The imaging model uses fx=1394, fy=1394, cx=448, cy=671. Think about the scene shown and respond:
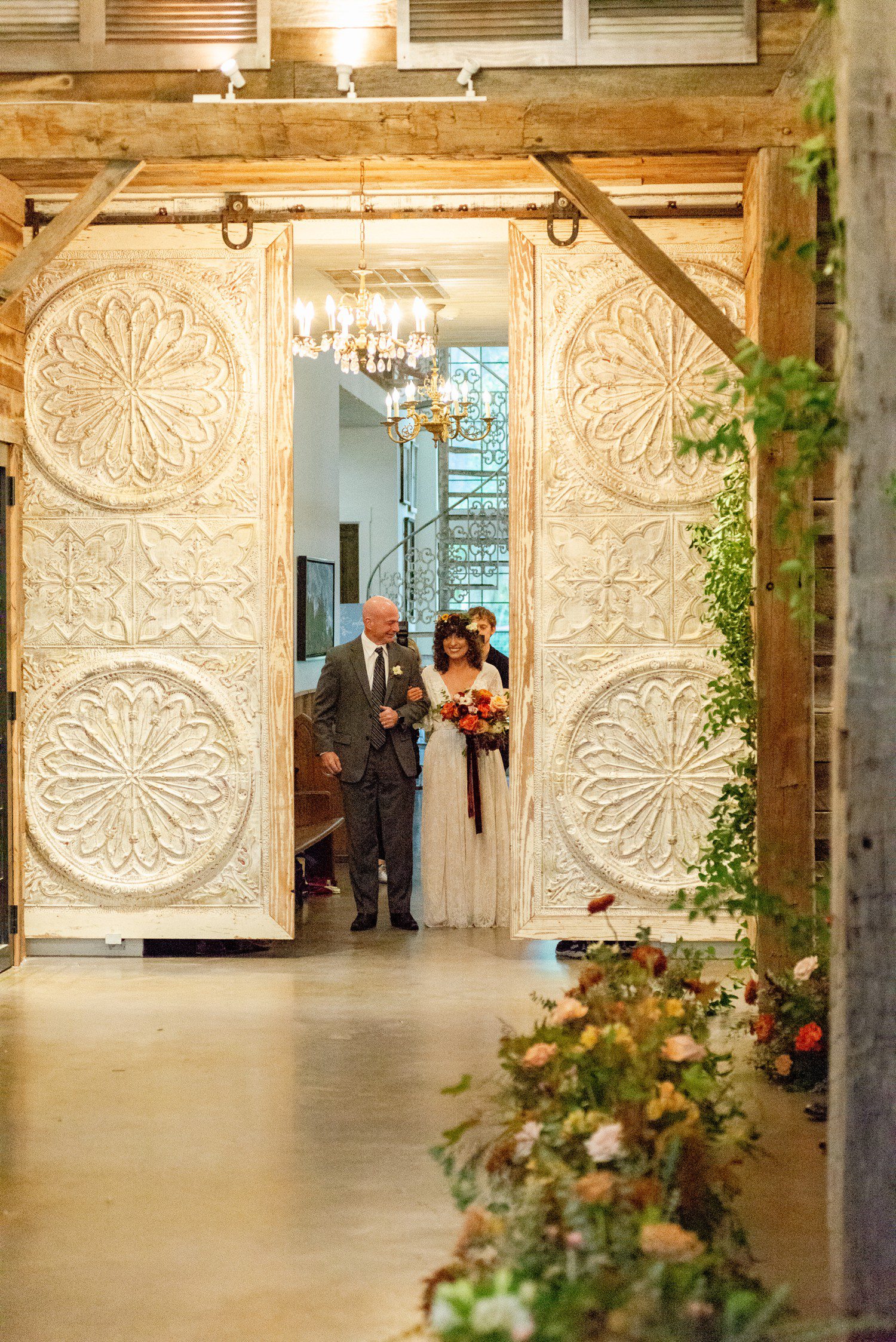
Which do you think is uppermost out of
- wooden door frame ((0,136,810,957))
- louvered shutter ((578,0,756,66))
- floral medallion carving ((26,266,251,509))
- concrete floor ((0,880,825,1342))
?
louvered shutter ((578,0,756,66))

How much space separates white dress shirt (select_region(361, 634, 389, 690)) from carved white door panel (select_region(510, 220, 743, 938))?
1.16 m

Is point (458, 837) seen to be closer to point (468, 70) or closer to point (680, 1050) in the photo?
point (468, 70)

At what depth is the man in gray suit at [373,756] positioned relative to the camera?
8023 mm

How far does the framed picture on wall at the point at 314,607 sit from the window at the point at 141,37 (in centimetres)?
494

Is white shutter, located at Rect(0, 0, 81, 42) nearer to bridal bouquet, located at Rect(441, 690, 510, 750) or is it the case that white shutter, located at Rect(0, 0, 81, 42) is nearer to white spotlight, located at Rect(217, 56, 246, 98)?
white spotlight, located at Rect(217, 56, 246, 98)

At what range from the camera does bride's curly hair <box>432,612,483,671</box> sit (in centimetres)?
834

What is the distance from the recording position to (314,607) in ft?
38.5

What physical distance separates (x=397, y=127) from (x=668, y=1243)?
4.65m

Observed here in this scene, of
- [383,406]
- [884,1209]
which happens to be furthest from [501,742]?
[383,406]

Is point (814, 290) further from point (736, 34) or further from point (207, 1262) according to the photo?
point (207, 1262)

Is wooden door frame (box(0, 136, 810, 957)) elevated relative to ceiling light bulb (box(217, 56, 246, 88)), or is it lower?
lower

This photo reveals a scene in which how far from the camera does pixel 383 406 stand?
52.3 feet

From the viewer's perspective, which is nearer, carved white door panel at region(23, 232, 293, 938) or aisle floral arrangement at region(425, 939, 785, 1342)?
aisle floral arrangement at region(425, 939, 785, 1342)

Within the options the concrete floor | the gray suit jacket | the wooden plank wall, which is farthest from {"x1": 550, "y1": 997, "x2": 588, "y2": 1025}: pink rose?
the gray suit jacket
